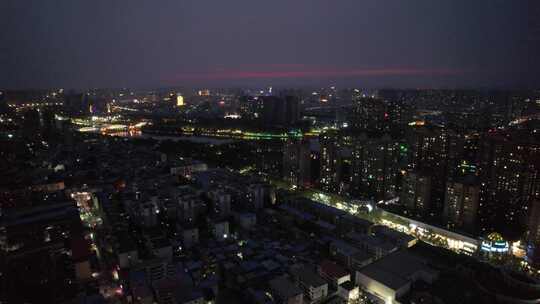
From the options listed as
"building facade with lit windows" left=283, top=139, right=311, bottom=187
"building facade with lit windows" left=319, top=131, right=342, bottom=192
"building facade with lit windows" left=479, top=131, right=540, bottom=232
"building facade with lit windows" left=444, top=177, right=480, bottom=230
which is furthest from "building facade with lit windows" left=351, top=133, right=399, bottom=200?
"building facade with lit windows" left=479, top=131, right=540, bottom=232

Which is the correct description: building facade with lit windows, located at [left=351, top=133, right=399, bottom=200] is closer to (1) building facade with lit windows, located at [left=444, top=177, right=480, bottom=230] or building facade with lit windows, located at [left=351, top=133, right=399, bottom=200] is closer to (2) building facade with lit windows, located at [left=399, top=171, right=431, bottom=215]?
(2) building facade with lit windows, located at [left=399, top=171, right=431, bottom=215]

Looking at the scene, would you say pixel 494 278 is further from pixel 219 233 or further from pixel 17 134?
pixel 17 134

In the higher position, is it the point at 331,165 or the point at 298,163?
the point at 298,163

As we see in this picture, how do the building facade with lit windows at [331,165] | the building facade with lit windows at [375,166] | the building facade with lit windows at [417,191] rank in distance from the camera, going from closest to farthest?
1. the building facade with lit windows at [417,191]
2. the building facade with lit windows at [375,166]
3. the building facade with lit windows at [331,165]

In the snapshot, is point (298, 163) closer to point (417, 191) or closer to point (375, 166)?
point (375, 166)

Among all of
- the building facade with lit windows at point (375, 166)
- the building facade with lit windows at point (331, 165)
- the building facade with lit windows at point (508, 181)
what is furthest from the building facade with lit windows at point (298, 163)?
the building facade with lit windows at point (508, 181)

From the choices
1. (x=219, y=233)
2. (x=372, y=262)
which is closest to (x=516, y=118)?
(x=372, y=262)

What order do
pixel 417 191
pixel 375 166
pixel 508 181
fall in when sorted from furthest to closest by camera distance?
pixel 375 166 → pixel 417 191 → pixel 508 181

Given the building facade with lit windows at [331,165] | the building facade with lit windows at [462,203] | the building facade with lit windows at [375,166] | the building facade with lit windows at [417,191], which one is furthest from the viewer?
the building facade with lit windows at [331,165]

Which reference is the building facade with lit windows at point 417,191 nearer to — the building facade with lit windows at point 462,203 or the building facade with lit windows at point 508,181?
the building facade with lit windows at point 462,203

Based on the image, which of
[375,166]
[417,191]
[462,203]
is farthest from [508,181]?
[375,166]

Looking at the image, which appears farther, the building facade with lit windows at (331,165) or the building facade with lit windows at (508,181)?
the building facade with lit windows at (331,165)
